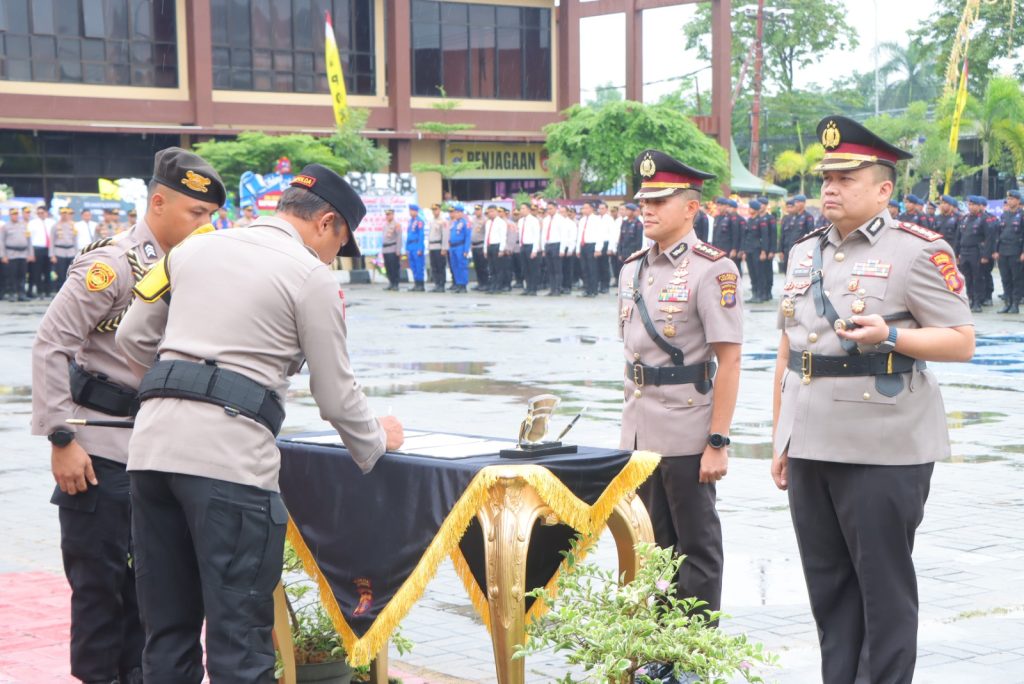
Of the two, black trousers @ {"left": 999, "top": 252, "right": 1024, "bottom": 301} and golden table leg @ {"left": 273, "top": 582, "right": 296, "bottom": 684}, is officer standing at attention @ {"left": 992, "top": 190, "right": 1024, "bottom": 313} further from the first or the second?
golden table leg @ {"left": 273, "top": 582, "right": 296, "bottom": 684}

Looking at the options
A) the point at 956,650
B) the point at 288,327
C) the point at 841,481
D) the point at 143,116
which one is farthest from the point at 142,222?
the point at 143,116

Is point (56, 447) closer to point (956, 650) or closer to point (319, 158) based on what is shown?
point (956, 650)

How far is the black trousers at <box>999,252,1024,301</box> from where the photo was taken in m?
23.9

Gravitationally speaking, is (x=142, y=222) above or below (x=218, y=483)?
above

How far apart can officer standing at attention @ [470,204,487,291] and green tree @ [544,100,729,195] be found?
5.90 metres

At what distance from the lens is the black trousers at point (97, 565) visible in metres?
4.82

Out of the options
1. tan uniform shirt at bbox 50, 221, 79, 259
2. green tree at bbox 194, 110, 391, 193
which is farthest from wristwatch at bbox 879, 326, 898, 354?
green tree at bbox 194, 110, 391, 193

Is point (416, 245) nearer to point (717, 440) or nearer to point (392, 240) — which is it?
point (392, 240)

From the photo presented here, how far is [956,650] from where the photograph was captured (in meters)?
5.43

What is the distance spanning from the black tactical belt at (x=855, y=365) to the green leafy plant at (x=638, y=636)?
2.61 feet

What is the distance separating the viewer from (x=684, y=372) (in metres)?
5.39

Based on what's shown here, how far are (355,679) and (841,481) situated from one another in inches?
75.0

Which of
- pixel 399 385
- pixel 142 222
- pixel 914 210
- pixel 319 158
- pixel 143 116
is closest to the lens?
pixel 142 222

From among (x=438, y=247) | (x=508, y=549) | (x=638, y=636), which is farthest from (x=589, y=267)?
(x=638, y=636)
